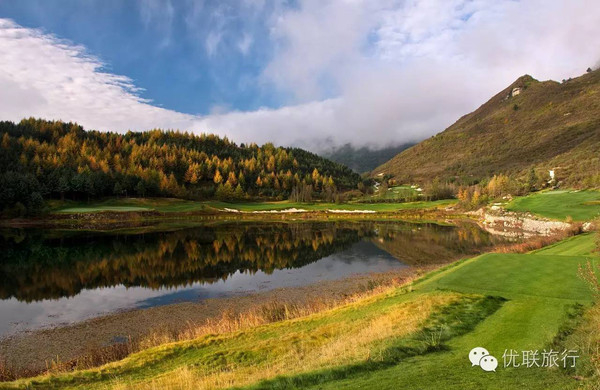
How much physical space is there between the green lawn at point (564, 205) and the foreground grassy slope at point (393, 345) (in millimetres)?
42411

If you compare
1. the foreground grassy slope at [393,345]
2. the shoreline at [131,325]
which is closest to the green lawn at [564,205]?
the shoreline at [131,325]

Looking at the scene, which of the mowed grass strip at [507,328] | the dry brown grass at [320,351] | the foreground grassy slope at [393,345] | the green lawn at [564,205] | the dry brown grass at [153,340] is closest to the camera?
the mowed grass strip at [507,328]

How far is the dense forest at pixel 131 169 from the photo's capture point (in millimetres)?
94388

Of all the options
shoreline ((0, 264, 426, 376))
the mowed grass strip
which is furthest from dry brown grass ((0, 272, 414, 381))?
the mowed grass strip

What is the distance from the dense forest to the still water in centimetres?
3353

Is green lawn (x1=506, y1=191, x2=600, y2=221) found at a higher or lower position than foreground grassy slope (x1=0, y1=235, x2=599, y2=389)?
higher

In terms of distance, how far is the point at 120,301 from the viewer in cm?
2581

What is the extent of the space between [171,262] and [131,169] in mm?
94751

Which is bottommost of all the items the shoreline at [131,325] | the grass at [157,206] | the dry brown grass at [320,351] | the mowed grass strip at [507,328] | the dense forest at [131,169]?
the shoreline at [131,325]

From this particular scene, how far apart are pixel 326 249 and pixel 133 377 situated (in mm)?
37849

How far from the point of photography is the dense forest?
A: 94.4 m

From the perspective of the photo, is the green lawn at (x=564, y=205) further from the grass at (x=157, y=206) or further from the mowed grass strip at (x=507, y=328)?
the grass at (x=157, y=206)

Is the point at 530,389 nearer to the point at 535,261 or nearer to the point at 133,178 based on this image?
the point at 535,261

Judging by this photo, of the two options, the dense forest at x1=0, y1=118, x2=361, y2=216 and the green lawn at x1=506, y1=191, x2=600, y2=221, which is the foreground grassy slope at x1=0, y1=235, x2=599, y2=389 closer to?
the green lawn at x1=506, y1=191, x2=600, y2=221
